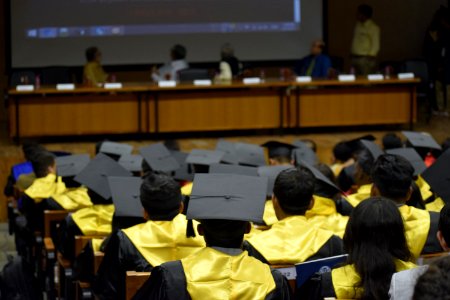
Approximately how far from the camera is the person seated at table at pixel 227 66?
12906 mm

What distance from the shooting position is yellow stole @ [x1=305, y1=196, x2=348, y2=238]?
477cm

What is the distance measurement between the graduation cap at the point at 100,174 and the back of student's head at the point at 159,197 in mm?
1301

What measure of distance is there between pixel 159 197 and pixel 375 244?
1.30 m

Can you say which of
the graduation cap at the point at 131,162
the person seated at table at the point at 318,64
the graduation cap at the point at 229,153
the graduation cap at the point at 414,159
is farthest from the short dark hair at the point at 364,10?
the graduation cap at the point at 414,159

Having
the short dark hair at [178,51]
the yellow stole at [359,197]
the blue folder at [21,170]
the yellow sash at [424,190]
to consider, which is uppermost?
the short dark hair at [178,51]

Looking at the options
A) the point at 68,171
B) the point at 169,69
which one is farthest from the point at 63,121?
the point at 68,171

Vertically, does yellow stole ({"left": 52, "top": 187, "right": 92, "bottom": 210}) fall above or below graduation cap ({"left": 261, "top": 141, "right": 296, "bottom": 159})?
below

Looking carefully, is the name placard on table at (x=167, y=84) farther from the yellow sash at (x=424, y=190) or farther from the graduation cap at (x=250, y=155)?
the yellow sash at (x=424, y=190)

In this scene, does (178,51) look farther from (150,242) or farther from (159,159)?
(150,242)

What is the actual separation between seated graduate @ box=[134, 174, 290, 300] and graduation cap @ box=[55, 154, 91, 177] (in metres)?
3.46

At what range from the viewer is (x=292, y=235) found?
402 cm

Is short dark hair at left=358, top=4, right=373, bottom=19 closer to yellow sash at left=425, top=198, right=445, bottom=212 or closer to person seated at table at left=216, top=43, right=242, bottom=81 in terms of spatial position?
person seated at table at left=216, top=43, right=242, bottom=81

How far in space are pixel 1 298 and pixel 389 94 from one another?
326 inches

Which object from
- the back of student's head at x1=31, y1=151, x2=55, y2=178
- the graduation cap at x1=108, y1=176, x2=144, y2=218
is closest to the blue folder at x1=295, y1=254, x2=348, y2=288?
the graduation cap at x1=108, y1=176, x2=144, y2=218
